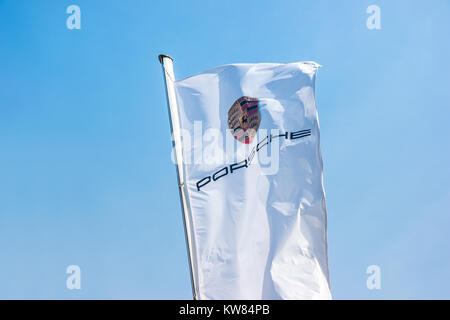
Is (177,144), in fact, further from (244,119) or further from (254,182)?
(254,182)

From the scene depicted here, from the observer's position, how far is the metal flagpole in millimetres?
8555

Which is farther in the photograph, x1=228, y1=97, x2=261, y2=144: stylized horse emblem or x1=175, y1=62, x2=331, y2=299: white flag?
x1=228, y1=97, x2=261, y2=144: stylized horse emblem

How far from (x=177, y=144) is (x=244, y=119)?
192 cm

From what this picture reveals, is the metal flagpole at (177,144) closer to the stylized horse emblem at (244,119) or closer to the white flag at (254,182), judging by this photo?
the white flag at (254,182)

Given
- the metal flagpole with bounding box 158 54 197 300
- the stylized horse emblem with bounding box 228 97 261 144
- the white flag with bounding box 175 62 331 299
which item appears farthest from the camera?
the stylized horse emblem with bounding box 228 97 261 144

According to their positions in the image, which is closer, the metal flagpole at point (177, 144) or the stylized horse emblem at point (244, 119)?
the metal flagpole at point (177, 144)

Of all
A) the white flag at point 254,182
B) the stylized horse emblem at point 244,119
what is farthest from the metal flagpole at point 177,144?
the stylized horse emblem at point 244,119

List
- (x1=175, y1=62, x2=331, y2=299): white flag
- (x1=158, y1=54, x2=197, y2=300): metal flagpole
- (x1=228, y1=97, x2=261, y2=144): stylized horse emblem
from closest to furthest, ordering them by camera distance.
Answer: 1. (x1=158, y1=54, x2=197, y2=300): metal flagpole
2. (x1=175, y1=62, x2=331, y2=299): white flag
3. (x1=228, y1=97, x2=261, y2=144): stylized horse emblem

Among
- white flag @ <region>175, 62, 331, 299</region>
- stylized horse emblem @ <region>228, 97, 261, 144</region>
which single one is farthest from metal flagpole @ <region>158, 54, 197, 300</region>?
stylized horse emblem @ <region>228, 97, 261, 144</region>

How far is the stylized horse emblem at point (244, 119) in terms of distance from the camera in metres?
10.1

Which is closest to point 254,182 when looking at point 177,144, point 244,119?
point 244,119

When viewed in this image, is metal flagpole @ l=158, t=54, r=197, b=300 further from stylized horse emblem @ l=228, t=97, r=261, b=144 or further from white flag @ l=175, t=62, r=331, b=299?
stylized horse emblem @ l=228, t=97, r=261, b=144

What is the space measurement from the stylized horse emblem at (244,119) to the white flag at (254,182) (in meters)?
0.03

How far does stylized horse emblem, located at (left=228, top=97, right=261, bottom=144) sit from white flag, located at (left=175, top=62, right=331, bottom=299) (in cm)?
3
